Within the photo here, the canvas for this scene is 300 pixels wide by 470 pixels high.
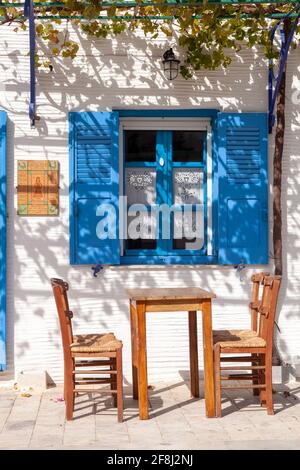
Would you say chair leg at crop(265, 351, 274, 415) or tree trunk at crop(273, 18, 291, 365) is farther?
tree trunk at crop(273, 18, 291, 365)

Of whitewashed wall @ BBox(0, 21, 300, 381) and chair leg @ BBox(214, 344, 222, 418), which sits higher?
whitewashed wall @ BBox(0, 21, 300, 381)

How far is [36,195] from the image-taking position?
311 inches

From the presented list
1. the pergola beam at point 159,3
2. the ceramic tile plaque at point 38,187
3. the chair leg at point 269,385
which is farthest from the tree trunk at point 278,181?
the ceramic tile plaque at point 38,187

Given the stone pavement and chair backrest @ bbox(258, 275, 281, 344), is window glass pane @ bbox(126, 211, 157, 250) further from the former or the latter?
chair backrest @ bbox(258, 275, 281, 344)

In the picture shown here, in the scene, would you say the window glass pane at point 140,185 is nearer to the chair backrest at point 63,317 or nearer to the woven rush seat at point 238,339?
the woven rush seat at point 238,339

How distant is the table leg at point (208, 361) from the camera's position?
6.53m

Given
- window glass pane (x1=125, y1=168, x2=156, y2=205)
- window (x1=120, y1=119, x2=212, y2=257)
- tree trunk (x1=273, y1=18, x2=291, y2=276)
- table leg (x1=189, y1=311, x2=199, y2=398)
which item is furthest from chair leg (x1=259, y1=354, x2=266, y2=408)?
window glass pane (x1=125, y1=168, x2=156, y2=205)

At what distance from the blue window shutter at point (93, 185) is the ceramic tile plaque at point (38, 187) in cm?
17

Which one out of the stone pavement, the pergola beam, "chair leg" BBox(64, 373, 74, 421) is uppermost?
the pergola beam

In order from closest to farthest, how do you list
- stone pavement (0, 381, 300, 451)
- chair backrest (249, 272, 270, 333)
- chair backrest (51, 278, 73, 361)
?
1. stone pavement (0, 381, 300, 451)
2. chair backrest (51, 278, 73, 361)
3. chair backrest (249, 272, 270, 333)

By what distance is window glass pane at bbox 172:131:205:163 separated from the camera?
8.29m

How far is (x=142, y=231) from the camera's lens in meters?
8.24

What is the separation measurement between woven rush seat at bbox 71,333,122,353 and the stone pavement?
1.85ft

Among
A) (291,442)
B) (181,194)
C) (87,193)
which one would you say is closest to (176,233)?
(181,194)
